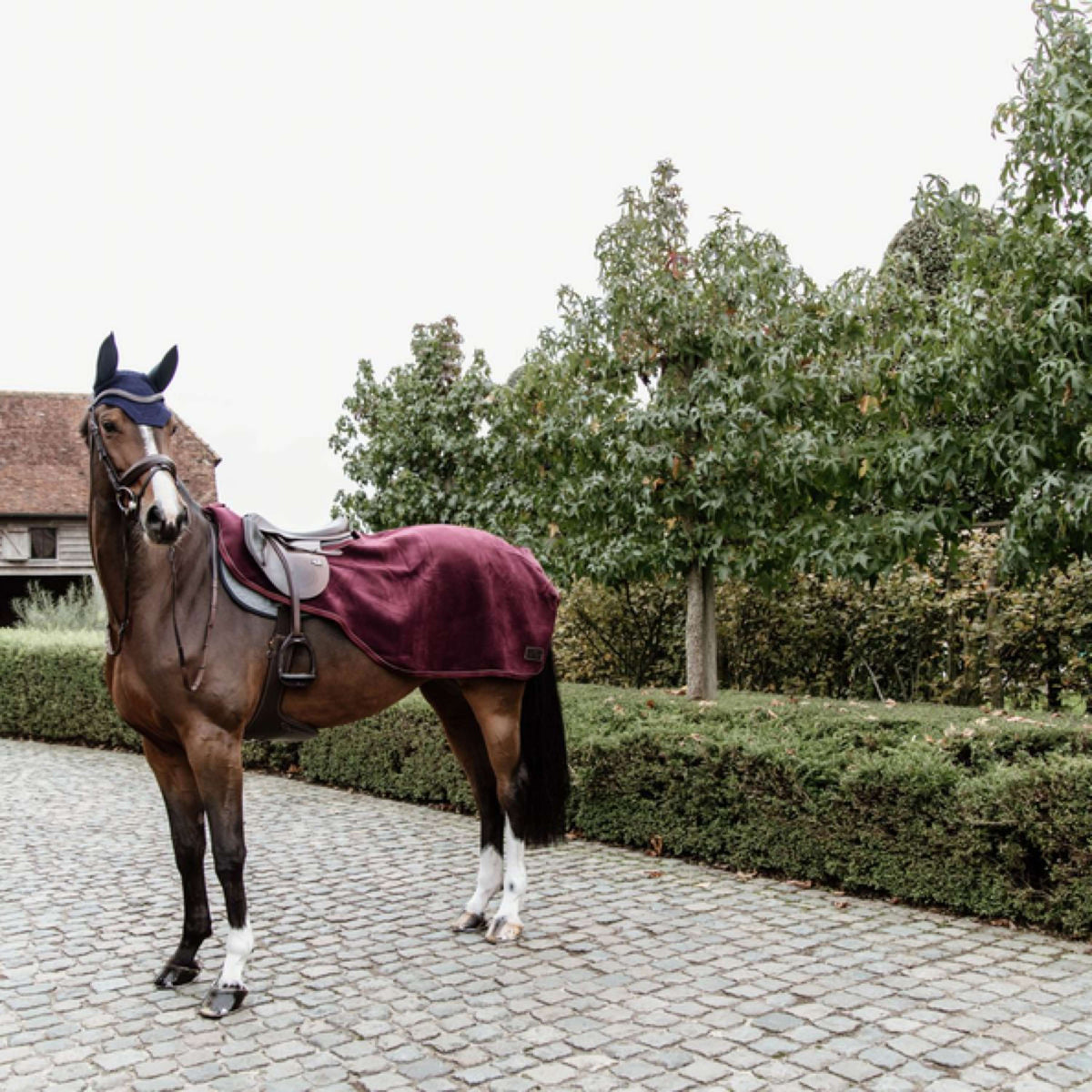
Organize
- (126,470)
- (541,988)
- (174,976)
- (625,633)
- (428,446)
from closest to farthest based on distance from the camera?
(126,470) < (541,988) < (174,976) < (428,446) < (625,633)

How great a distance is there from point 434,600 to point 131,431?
4.98 ft

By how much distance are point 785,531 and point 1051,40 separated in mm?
3617

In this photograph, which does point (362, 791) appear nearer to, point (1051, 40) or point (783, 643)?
point (783, 643)

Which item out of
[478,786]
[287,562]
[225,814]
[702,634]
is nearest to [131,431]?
[287,562]

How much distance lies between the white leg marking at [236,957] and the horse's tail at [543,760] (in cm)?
141

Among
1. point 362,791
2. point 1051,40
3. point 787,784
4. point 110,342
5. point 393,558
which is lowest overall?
point 362,791

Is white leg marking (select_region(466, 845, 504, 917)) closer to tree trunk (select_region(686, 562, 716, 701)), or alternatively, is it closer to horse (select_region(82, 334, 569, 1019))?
horse (select_region(82, 334, 569, 1019))

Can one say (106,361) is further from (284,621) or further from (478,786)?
(478,786)

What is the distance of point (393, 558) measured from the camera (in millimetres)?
4738

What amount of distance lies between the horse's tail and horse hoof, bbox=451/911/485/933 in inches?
16.4

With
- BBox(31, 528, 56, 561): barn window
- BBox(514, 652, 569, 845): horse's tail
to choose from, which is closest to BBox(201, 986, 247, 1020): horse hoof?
Result: BBox(514, 652, 569, 845): horse's tail

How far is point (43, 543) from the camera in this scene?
2689 cm

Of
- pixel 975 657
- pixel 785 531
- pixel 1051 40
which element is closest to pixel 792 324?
pixel 785 531

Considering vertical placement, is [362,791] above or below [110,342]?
below
